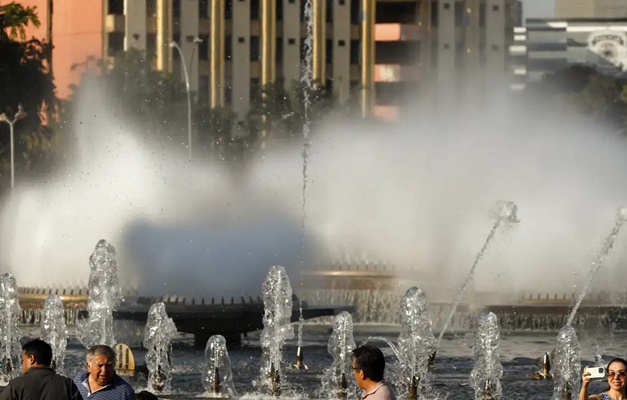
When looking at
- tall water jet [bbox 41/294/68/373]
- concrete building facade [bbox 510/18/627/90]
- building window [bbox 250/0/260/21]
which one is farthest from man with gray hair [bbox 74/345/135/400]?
concrete building facade [bbox 510/18/627/90]

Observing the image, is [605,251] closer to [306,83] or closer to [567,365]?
[567,365]

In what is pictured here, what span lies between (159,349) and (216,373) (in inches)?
74.0

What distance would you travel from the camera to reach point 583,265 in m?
39.5

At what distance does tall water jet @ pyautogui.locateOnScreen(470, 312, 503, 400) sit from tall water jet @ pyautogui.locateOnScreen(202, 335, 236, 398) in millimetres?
2366

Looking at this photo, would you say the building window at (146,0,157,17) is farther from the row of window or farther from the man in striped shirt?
the man in striped shirt

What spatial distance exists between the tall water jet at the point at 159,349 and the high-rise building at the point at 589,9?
151691 millimetres

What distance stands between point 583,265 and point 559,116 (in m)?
68.5

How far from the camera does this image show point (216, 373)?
67.7 feet

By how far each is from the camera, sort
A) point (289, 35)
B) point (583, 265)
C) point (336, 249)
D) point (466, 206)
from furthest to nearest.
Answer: point (289, 35)
point (466, 206)
point (336, 249)
point (583, 265)

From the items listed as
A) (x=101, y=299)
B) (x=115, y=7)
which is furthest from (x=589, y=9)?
(x=101, y=299)

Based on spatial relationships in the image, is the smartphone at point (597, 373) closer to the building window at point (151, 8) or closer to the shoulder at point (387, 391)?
the shoulder at point (387, 391)

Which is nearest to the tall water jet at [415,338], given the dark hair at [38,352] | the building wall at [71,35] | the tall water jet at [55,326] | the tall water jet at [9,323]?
the tall water jet at [55,326]

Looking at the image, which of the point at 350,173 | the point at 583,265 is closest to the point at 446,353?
the point at 583,265

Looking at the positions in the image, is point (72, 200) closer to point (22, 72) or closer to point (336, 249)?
point (336, 249)
